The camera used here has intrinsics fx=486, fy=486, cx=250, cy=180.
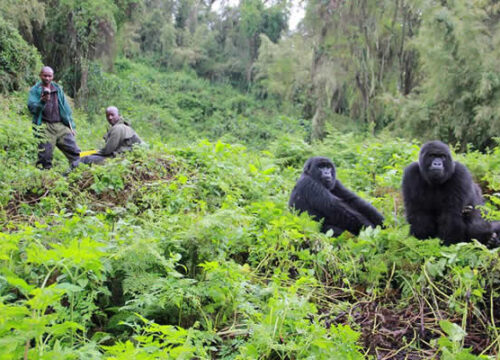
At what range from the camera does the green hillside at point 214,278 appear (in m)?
2.39

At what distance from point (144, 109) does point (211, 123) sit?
4.61m

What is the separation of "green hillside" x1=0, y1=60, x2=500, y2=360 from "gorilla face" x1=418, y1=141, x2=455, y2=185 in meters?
0.48

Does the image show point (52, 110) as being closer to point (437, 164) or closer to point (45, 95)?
point (45, 95)

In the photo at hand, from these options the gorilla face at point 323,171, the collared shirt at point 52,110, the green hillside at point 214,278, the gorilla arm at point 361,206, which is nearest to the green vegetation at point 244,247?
the green hillside at point 214,278

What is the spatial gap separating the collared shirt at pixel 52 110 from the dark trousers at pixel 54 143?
8 centimetres

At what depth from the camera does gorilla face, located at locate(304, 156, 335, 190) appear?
15.4ft

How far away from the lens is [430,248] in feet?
11.5

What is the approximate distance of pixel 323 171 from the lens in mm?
4719

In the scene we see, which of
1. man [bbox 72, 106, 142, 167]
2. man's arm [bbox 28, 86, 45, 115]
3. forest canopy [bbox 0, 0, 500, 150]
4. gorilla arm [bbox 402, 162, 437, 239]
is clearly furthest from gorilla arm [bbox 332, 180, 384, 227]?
forest canopy [bbox 0, 0, 500, 150]

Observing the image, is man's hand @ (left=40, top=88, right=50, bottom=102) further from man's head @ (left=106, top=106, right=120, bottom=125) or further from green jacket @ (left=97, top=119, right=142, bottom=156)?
green jacket @ (left=97, top=119, right=142, bottom=156)

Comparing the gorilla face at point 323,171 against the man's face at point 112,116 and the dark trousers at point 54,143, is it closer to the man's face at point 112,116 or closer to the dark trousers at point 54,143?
the man's face at point 112,116

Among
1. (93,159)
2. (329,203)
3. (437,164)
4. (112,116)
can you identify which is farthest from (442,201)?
(112,116)

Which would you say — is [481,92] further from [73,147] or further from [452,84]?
[73,147]

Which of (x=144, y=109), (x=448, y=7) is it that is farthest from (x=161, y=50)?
(x=448, y=7)
